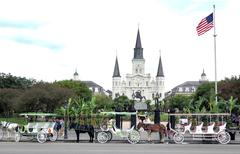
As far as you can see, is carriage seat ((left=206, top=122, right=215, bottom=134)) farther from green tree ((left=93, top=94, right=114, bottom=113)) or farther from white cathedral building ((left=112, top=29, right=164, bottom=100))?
white cathedral building ((left=112, top=29, right=164, bottom=100))

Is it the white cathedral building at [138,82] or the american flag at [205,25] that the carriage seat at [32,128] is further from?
the white cathedral building at [138,82]

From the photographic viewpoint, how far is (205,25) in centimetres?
3681

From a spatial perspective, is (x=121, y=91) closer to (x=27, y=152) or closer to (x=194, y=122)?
(x=194, y=122)

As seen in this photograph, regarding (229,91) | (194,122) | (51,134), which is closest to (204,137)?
(194,122)

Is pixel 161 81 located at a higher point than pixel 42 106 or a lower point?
higher

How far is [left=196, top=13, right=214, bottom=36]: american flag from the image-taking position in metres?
36.7

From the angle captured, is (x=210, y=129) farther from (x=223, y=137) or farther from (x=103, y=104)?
(x=103, y=104)

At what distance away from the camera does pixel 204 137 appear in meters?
27.2

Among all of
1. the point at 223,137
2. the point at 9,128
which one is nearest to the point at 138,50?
the point at 9,128

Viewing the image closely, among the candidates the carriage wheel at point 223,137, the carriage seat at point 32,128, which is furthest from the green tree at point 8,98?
the carriage wheel at point 223,137

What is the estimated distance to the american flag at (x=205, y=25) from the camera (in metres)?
36.7


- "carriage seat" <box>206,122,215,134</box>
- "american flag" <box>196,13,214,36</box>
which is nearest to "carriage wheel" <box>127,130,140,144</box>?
"carriage seat" <box>206,122,215,134</box>

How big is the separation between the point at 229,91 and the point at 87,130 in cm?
4425

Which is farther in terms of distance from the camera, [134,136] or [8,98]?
[8,98]
